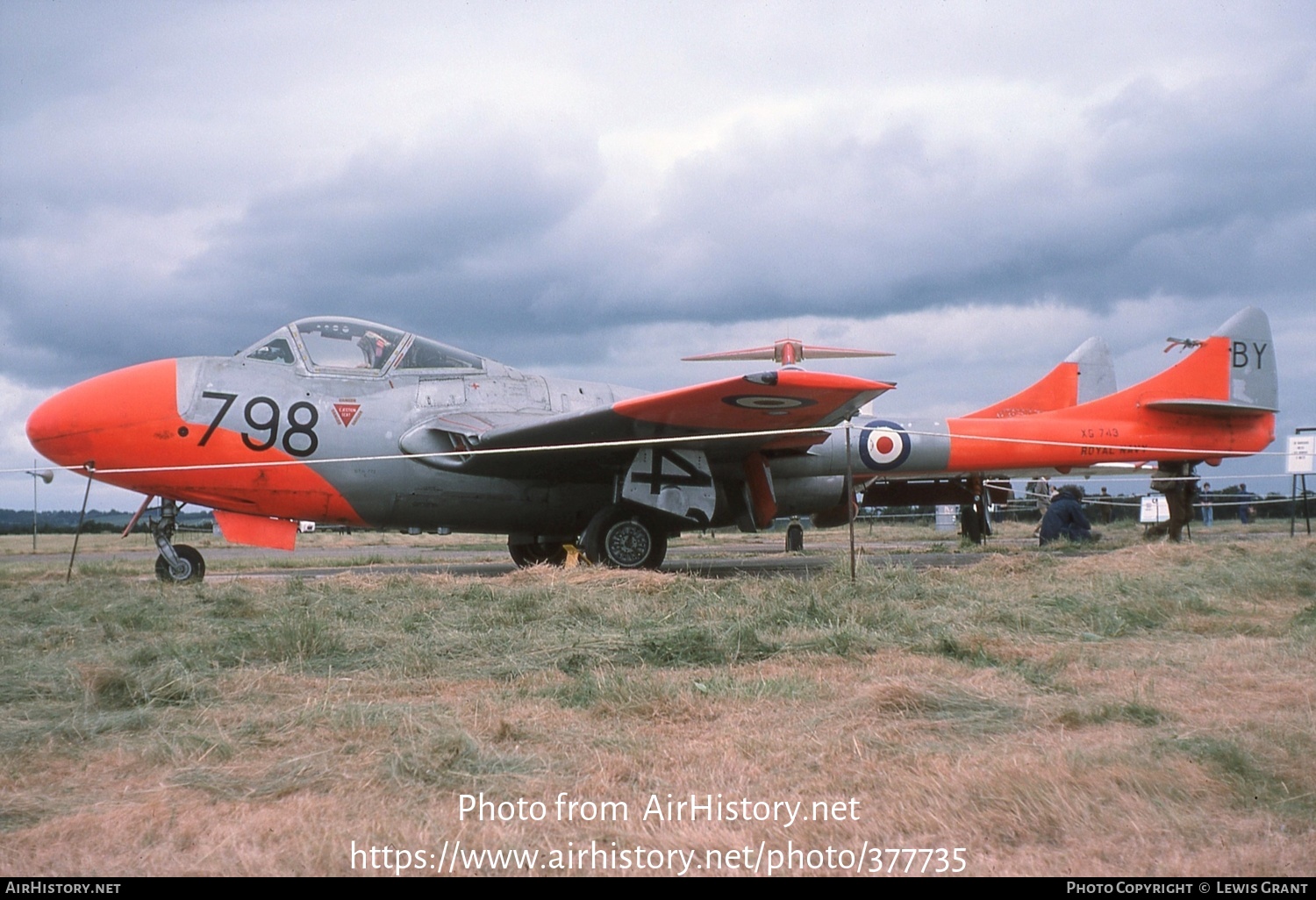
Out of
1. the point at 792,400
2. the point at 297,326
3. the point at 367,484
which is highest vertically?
the point at 297,326

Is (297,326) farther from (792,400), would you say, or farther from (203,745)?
(203,745)

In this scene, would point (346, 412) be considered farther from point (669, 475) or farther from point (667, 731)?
point (667, 731)

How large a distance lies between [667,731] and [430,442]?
7245 millimetres

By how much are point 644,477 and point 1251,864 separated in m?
8.20

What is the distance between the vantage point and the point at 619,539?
406 inches

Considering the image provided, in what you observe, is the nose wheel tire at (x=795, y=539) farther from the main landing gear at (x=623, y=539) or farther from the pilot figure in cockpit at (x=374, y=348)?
the pilot figure in cockpit at (x=374, y=348)

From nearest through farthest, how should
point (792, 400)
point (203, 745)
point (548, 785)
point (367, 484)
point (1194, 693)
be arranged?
point (548, 785), point (203, 745), point (1194, 693), point (792, 400), point (367, 484)

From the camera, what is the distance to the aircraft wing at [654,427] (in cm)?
905

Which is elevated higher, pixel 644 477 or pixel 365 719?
pixel 644 477

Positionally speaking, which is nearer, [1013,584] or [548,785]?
[548,785]

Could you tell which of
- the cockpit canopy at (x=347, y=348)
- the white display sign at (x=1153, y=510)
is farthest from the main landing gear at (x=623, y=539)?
the white display sign at (x=1153, y=510)

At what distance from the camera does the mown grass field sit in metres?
2.47

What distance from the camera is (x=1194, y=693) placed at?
3.94m
